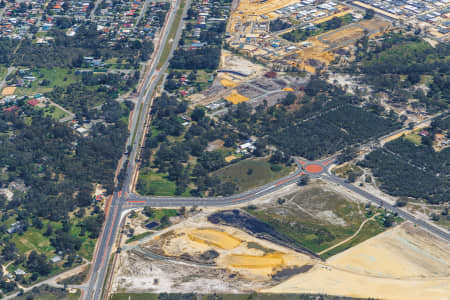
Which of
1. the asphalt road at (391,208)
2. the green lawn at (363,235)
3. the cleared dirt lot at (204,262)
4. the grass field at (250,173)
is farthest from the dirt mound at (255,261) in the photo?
the asphalt road at (391,208)

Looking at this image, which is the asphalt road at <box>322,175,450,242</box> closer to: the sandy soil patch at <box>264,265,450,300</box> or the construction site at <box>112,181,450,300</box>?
the construction site at <box>112,181,450,300</box>

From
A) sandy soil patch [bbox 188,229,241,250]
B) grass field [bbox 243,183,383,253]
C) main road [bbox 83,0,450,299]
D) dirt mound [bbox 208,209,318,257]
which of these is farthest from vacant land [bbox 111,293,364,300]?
sandy soil patch [bbox 188,229,241,250]

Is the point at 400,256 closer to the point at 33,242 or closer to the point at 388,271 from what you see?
the point at 388,271

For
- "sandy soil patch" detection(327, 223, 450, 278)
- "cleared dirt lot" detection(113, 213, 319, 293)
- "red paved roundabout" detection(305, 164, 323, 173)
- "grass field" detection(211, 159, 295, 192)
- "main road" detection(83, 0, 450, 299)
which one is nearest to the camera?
"cleared dirt lot" detection(113, 213, 319, 293)

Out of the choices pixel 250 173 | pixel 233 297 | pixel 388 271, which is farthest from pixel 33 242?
pixel 388 271

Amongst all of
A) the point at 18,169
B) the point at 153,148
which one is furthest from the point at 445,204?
the point at 18,169

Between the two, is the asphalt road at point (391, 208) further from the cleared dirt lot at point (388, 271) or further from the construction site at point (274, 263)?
the cleared dirt lot at point (388, 271)

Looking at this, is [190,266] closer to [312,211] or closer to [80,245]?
[80,245]
